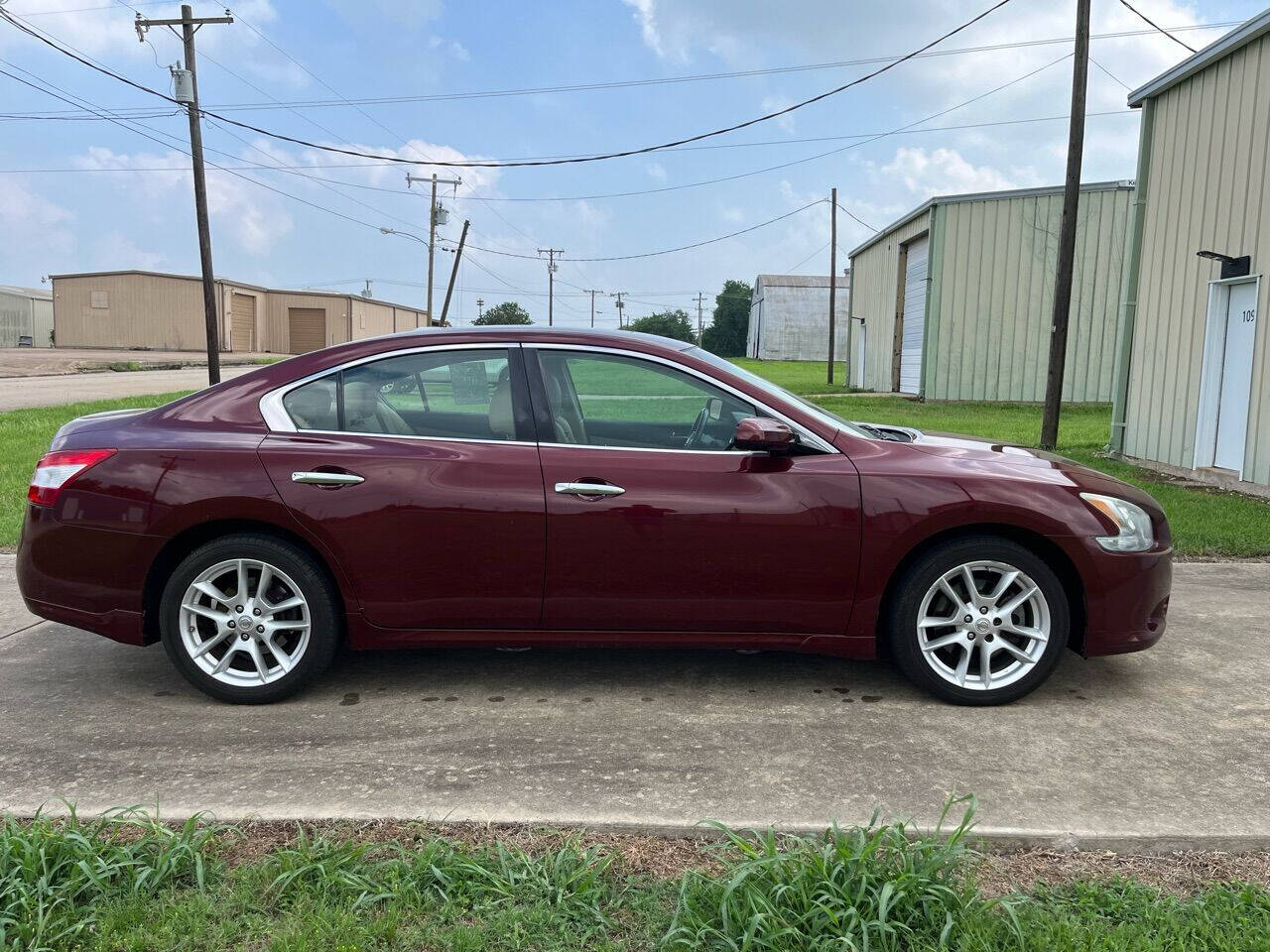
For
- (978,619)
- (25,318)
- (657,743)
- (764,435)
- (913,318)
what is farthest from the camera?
(25,318)

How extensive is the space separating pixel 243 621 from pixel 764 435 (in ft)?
7.14

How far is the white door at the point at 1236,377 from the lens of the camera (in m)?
9.79

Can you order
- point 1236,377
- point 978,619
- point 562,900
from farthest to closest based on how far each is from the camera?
point 1236,377, point 978,619, point 562,900

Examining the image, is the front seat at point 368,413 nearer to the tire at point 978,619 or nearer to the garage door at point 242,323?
the tire at point 978,619

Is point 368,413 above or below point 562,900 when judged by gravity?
above

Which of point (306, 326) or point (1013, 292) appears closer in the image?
point (1013, 292)

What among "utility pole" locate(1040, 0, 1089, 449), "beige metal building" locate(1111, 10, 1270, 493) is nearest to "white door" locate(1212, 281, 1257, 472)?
"beige metal building" locate(1111, 10, 1270, 493)

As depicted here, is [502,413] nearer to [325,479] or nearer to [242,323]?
[325,479]

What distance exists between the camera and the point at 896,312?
28.7 m

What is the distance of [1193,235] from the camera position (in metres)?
10.9

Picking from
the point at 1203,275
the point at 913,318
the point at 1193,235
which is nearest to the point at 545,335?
the point at 1203,275

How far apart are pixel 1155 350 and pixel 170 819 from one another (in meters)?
12.0

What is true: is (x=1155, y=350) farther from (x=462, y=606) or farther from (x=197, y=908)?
(x=197, y=908)

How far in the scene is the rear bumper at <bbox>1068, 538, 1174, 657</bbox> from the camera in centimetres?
384
